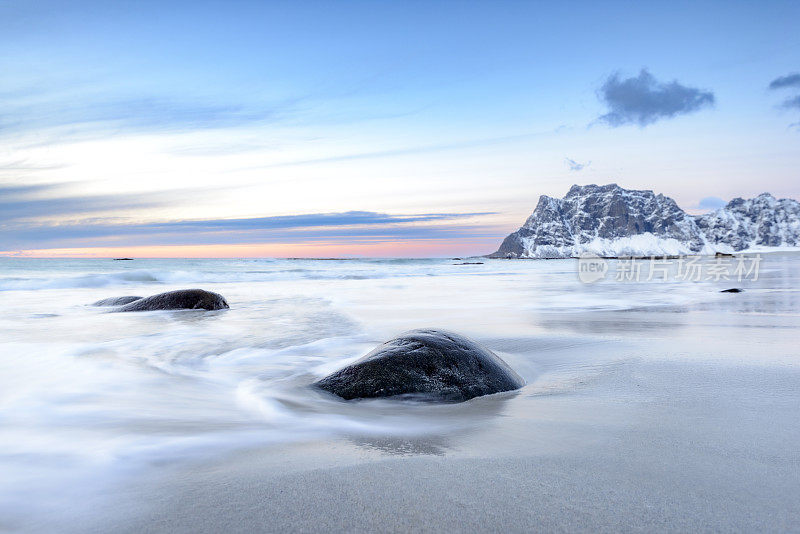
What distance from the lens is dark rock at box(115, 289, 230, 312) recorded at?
9.73 meters

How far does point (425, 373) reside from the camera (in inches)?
143

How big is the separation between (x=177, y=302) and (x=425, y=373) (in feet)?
25.2

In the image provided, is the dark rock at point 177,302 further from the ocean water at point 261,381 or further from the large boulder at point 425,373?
the large boulder at point 425,373

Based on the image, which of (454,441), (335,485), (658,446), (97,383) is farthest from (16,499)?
(658,446)

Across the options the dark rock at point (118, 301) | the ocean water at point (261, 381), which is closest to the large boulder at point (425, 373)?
the ocean water at point (261, 381)

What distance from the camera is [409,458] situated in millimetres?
2385

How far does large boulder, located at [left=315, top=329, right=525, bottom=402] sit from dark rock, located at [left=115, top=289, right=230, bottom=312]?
22.8ft

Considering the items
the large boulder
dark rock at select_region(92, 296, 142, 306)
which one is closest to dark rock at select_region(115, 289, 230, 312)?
dark rock at select_region(92, 296, 142, 306)

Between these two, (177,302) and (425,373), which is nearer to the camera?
(425,373)

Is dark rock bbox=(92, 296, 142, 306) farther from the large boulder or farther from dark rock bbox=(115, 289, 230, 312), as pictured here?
the large boulder

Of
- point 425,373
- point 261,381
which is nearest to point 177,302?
point 261,381

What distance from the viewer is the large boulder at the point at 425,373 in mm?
3533

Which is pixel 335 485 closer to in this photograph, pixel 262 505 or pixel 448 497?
pixel 262 505

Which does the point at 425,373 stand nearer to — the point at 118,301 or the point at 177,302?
the point at 177,302
